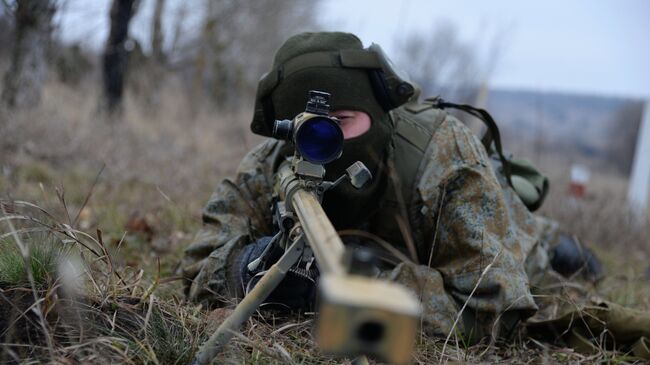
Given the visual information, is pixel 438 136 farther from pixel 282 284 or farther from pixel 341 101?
pixel 282 284

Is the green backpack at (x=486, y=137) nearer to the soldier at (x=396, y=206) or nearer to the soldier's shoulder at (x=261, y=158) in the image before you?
the soldier at (x=396, y=206)

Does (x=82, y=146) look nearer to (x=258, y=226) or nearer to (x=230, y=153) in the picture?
(x=230, y=153)

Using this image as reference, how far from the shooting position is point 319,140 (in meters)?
1.64

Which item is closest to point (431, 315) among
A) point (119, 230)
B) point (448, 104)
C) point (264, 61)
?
point (448, 104)

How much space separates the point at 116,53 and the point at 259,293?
7.89 m

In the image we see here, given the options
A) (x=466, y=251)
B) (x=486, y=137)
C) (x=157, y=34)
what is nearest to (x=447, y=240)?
(x=466, y=251)

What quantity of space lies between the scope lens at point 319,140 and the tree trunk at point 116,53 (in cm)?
724

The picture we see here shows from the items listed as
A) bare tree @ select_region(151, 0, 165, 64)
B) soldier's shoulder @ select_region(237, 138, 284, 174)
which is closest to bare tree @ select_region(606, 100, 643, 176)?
bare tree @ select_region(151, 0, 165, 64)

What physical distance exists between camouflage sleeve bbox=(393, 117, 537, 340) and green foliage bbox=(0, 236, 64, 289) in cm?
122

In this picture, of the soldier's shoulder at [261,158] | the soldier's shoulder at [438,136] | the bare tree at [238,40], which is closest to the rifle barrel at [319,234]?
the soldier's shoulder at [438,136]

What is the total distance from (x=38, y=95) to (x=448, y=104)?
605cm

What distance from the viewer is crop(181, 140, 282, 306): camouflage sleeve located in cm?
248

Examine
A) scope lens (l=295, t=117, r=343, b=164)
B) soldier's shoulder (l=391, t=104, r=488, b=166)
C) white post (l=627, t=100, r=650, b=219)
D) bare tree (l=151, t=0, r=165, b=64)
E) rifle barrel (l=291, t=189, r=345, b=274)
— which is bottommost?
white post (l=627, t=100, r=650, b=219)

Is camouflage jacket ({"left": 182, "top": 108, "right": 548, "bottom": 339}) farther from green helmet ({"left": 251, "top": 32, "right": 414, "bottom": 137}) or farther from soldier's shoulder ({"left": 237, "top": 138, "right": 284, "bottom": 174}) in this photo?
green helmet ({"left": 251, "top": 32, "right": 414, "bottom": 137})
